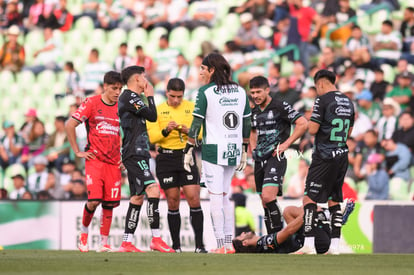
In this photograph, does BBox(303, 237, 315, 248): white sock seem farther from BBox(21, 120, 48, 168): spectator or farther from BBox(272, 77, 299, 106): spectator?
BBox(21, 120, 48, 168): spectator

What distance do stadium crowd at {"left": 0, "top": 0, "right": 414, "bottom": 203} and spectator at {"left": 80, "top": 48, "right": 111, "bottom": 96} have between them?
29 millimetres

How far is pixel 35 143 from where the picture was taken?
21.8m

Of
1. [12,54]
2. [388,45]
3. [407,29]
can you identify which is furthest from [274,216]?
[12,54]

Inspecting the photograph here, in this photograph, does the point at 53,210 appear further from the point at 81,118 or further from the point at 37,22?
the point at 37,22

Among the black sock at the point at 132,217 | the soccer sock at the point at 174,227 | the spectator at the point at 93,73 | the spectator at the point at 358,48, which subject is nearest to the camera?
the black sock at the point at 132,217

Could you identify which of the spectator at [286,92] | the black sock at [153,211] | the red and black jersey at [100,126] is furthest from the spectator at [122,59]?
the black sock at [153,211]

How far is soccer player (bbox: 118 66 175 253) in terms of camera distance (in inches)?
500

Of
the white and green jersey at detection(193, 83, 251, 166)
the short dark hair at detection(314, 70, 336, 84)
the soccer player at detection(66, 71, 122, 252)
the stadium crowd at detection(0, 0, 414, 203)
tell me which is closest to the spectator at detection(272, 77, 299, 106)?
the stadium crowd at detection(0, 0, 414, 203)

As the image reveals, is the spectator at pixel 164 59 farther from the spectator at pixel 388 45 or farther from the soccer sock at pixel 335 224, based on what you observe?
the soccer sock at pixel 335 224

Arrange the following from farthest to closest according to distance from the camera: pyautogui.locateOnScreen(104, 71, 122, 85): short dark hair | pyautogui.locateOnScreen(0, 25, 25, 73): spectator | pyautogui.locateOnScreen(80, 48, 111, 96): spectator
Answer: pyautogui.locateOnScreen(0, 25, 25, 73): spectator < pyautogui.locateOnScreen(80, 48, 111, 96): spectator < pyautogui.locateOnScreen(104, 71, 122, 85): short dark hair

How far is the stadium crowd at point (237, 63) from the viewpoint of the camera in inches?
727

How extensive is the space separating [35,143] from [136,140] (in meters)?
9.38

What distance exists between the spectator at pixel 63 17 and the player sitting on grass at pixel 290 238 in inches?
569

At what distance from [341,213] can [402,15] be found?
10.2 metres
